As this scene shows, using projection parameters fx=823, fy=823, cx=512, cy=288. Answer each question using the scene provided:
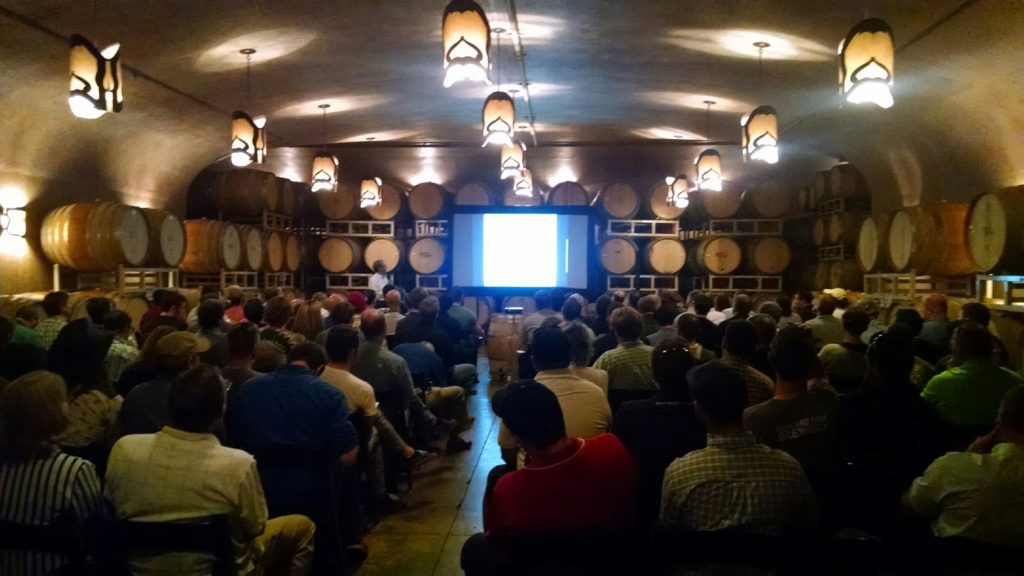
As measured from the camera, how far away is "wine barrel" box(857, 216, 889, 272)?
29.4ft

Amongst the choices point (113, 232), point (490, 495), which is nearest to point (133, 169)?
point (113, 232)

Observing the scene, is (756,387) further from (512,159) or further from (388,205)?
(388,205)

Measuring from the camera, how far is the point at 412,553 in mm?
4062

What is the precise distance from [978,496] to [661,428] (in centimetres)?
100

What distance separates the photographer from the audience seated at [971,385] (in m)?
3.55

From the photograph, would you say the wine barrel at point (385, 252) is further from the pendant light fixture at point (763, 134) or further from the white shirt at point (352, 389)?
the white shirt at point (352, 389)

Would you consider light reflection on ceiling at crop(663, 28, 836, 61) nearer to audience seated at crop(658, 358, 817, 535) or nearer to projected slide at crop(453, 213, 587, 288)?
audience seated at crop(658, 358, 817, 535)

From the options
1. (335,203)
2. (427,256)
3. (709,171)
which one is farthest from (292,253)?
(709,171)

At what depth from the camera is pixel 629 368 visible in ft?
14.3

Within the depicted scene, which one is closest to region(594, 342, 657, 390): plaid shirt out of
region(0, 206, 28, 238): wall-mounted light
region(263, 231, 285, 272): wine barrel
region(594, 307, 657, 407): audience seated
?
region(594, 307, 657, 407): audience seated

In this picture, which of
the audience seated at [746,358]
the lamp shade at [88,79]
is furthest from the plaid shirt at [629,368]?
the lamp shade at [88,79]

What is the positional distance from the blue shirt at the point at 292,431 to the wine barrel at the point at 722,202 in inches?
403

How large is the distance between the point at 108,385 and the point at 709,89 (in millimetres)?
6700

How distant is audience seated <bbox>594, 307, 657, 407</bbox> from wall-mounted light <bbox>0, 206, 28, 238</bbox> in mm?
5407
